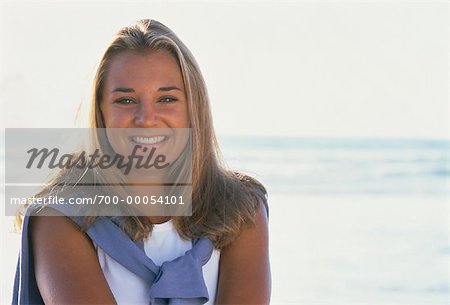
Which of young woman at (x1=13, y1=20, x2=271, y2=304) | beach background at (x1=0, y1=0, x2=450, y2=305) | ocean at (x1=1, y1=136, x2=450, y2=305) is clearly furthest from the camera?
beach background at (x1=0, y1=0, x2=450, y2=305)

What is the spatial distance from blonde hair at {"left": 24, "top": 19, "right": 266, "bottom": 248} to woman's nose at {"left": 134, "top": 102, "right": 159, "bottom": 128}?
0.38 feet

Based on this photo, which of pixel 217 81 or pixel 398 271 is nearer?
pixel 398 271

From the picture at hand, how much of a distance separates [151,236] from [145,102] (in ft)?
1.24

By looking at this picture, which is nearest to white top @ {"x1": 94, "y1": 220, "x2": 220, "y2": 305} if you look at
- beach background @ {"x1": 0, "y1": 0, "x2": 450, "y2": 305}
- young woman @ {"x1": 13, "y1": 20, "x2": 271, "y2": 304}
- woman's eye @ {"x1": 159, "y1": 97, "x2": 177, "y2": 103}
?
young woman @ {"x1": 13, "y1": 20, "x2": 271, "y2": 304}

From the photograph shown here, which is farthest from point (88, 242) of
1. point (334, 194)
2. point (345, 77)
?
point (345, 77)

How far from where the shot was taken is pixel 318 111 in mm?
18328

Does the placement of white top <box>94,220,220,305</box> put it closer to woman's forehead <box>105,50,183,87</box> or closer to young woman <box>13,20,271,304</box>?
young woman <box>13,20,271,304</box>

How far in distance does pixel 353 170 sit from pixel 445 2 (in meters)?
5.64

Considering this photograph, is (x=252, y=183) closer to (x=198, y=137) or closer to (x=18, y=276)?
(x=198, y=137)

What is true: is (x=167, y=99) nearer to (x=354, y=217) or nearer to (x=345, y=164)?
(x=354, y=217)

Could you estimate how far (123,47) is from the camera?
2602mm

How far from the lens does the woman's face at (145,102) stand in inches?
99.3

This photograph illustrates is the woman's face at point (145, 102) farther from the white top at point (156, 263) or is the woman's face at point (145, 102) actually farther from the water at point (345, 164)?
the water at point (345, 164)

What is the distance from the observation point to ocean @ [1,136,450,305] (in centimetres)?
650
